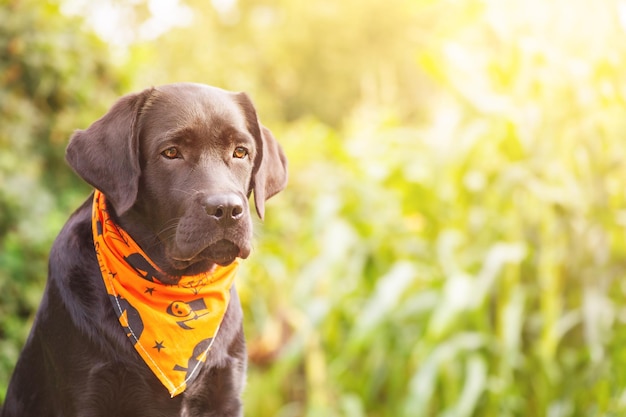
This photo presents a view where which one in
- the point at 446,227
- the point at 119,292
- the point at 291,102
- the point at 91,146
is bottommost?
the point at 291,102

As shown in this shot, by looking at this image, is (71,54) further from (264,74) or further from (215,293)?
(264,74)

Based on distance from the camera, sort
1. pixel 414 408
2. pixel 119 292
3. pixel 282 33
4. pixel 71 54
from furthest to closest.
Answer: pixel 282 33, pixel 71 54, pixel 414 408, pixel 119 292

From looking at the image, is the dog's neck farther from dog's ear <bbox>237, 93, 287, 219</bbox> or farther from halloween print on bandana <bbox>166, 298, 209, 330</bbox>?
dog's ear <bbox>237, 93, 287, 219</bbox>

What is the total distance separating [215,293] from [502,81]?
8.66 feet

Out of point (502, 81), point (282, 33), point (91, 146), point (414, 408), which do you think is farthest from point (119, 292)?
point (282, 33)

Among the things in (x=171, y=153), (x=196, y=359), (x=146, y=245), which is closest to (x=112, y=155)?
(x=171, y=153)

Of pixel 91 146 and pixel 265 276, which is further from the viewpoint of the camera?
pixel 265 276

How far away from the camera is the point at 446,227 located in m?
4.27

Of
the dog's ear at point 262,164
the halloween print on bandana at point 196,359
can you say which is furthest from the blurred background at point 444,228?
the halloween print on bandana at point 196,359

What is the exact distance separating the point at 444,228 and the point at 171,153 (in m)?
2.40

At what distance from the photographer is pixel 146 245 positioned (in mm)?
2252

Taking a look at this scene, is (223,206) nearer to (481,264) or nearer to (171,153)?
(171,153)

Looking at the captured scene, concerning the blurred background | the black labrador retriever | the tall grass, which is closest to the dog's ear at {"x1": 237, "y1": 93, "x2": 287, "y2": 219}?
the black labrador retriever

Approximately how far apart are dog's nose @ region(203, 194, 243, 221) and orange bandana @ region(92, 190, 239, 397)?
0.28 meters
